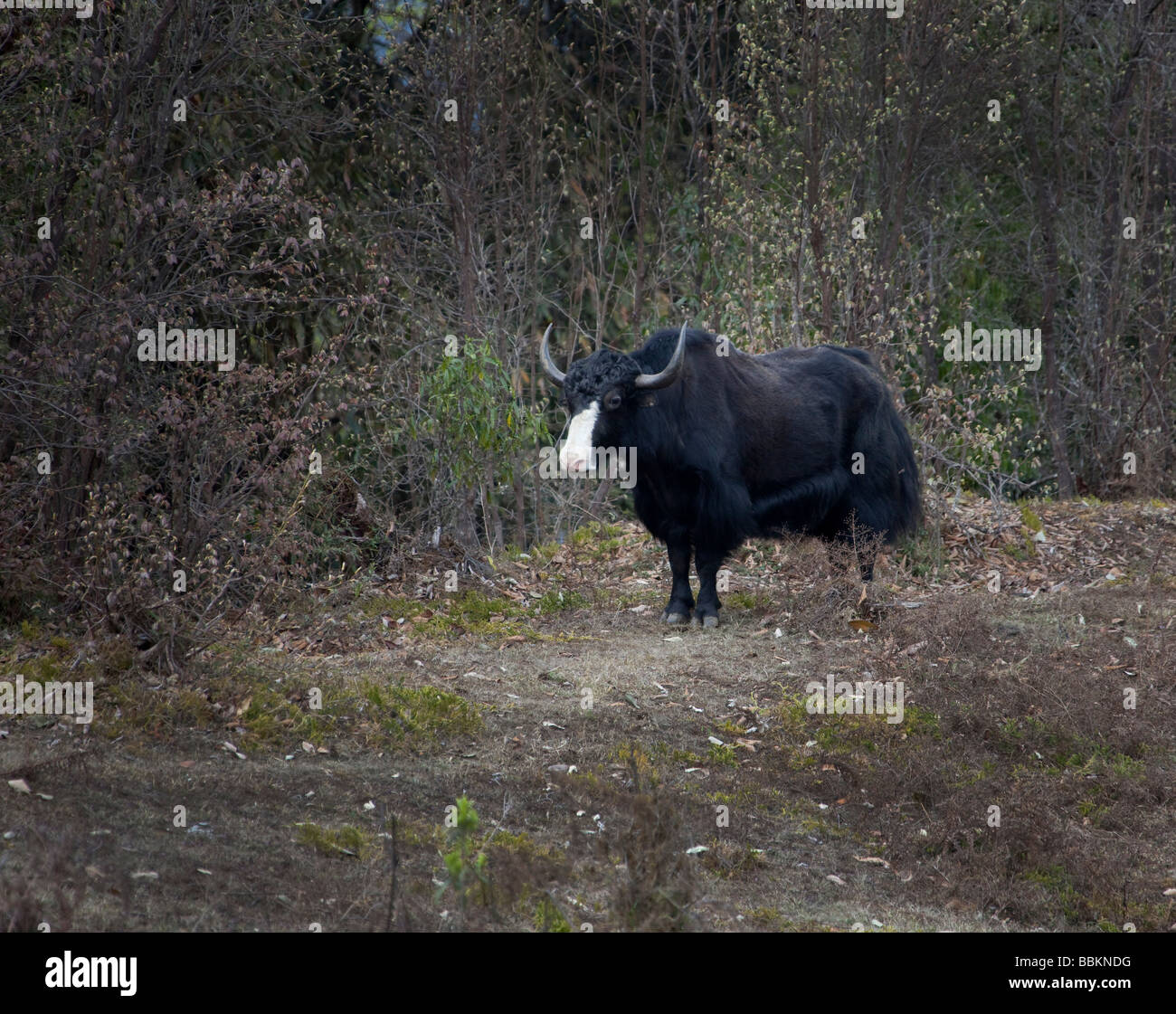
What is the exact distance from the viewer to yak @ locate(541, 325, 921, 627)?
916 centimetres

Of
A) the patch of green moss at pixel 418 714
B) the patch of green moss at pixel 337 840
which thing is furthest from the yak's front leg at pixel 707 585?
the patch of green moss at pixel 337 840

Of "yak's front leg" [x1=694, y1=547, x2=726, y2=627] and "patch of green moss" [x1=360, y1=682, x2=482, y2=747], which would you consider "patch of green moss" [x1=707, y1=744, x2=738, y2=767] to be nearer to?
"patch of green moss" [x1=360, y1=682, x2=482, y2=747]

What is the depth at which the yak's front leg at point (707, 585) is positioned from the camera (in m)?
9.60

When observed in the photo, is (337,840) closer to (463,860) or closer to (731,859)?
(463,860)

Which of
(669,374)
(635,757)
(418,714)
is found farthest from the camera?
(669,374)

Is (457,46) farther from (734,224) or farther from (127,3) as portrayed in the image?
(127,3)

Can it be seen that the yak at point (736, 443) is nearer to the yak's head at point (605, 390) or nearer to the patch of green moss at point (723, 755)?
the yak's head at point (605, 390)

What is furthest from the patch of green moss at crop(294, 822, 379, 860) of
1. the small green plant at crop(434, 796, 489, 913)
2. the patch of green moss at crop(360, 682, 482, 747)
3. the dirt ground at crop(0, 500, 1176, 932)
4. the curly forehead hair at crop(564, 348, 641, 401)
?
the curly forehead hair at crop(564, 348, 641, 401)

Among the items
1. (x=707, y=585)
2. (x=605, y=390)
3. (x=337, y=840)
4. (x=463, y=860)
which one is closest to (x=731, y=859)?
(x=463, y=860)

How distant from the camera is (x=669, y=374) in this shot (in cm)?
915

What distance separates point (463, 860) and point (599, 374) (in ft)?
15.6

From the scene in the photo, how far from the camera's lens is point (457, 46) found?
42.0ft

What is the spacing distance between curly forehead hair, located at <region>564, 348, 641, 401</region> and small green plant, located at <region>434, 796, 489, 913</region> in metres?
4.02

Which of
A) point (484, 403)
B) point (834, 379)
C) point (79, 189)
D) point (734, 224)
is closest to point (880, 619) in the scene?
point (834, 379)
